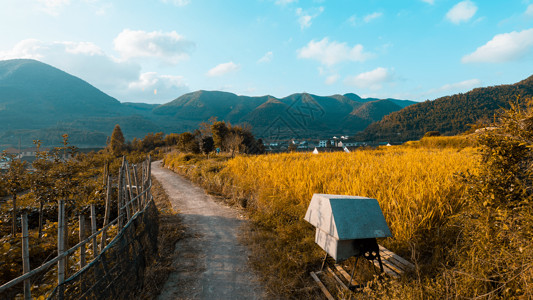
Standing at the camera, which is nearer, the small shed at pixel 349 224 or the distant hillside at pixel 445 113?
the small shed at pixel 349 224

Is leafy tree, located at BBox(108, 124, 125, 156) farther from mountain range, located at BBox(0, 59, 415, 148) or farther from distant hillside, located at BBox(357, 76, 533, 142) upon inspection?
distant hillside, located at BBox(357, 76, 533, 142)

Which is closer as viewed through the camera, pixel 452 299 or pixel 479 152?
pixel 452 299

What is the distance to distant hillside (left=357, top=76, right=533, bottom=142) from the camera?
137ft

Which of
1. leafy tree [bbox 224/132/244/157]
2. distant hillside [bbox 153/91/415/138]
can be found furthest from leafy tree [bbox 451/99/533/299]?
distant hillside [bbox 153/91/415/138]

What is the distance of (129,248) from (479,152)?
4.69m

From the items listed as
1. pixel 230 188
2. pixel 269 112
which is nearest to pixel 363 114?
pixel 269 112

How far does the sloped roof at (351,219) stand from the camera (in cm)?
228

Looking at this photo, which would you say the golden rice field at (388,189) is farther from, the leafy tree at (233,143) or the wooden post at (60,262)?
the leafy tree at (233,143)

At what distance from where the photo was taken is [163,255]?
3.80m

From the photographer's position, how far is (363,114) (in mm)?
112062

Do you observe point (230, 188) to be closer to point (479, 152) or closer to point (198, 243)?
point (198, 243)

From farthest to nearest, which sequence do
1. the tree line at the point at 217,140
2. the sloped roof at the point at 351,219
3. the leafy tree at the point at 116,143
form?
1. the leafy tree at the point at 116,143
2. the tree line at the point at 217,140
3. the sloped roof at the point at 351,219

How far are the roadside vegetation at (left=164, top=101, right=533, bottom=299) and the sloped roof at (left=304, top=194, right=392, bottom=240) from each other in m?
0.49

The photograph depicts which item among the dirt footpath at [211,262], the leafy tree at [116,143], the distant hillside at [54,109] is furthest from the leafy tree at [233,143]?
the distant hillside at [54,109]
